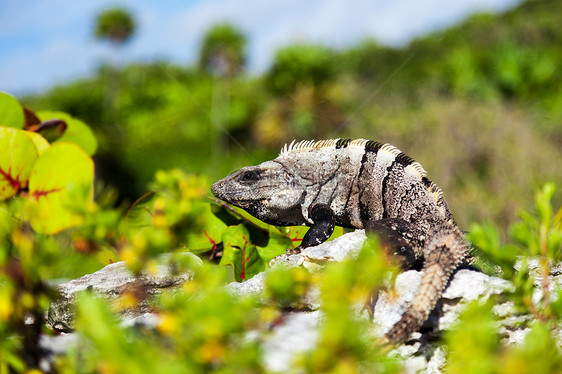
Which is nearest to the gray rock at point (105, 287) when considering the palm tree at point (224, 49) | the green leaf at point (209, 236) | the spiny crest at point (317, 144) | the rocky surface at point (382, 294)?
the rocky surface at point (382, 294)

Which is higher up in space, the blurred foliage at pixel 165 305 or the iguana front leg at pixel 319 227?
the blurred foliage at pixel 165 305

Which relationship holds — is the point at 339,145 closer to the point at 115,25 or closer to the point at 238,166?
the point at 238,166

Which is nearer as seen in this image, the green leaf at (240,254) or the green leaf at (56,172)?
the green leaf at (56,172)

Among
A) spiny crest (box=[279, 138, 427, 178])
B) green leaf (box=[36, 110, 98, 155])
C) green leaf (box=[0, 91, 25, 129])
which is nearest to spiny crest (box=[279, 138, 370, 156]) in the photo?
spiny crest (box=[279, 138, 427, 178])

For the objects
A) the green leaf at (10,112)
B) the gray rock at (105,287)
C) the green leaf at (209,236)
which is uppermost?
the green leaf at (10,112)

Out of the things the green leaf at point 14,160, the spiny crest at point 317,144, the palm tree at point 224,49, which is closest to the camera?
the green leaf at point 14,160

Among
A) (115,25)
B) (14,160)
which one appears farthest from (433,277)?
(115,25)

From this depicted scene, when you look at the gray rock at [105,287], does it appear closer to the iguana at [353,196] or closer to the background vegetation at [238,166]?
the background vegetation at [238,166]
